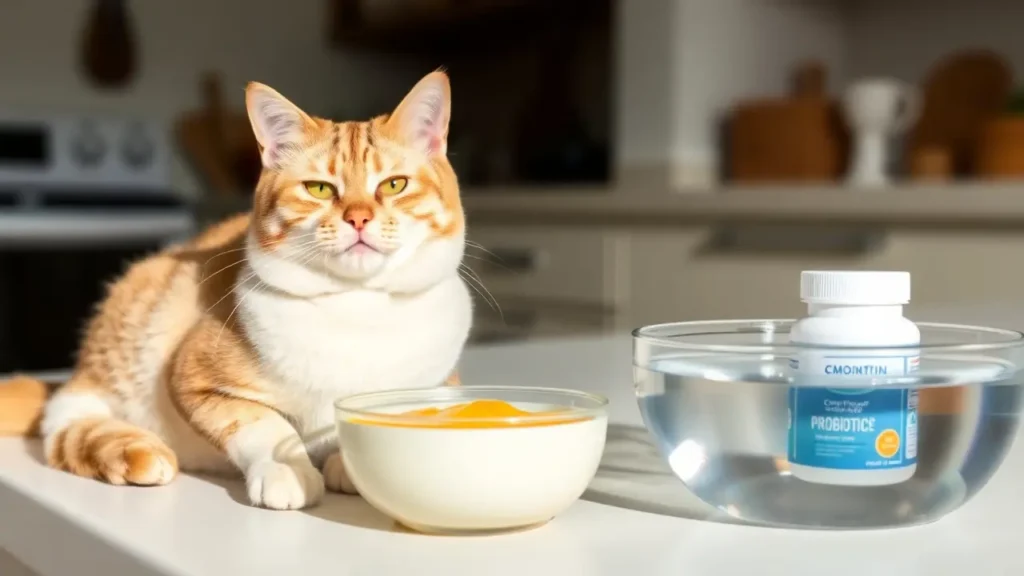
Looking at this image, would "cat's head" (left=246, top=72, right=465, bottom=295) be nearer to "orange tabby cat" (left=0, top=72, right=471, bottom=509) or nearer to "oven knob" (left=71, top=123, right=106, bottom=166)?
"orange tabby cat" (left=0, top=72, right=471, bottom=509)

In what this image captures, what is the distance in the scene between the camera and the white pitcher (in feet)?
8.10

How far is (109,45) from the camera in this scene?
11.1 ft

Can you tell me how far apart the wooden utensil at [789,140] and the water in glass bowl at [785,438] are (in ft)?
7.21

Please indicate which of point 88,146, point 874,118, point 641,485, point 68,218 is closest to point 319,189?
point 641,485

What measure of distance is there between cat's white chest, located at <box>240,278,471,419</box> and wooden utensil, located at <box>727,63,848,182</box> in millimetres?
2183

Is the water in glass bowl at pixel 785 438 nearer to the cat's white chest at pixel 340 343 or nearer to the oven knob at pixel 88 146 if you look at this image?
the cat's white chest at pixel 340 343

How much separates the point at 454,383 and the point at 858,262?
1.73 metres

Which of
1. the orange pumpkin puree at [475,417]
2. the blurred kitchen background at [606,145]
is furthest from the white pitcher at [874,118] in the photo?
the orange pumpkin puree at [475,417]

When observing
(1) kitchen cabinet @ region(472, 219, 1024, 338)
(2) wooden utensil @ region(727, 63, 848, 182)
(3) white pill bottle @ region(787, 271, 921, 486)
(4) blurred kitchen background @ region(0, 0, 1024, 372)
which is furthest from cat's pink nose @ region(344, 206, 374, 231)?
(2) wooden utensil @ region(727, 63, 848, 182)

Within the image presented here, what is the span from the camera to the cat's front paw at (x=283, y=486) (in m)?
0.54

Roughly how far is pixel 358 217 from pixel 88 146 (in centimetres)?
287

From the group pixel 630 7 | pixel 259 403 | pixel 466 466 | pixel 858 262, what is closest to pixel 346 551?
pixel 466 466

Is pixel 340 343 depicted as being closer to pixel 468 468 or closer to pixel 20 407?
pixel 468 468

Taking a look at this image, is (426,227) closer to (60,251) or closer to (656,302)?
(656,302)
